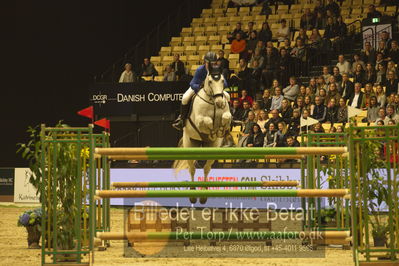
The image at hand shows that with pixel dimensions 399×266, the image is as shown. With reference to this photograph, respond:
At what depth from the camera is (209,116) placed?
26.1 ft

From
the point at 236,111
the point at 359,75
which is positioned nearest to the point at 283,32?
the point at 359,75

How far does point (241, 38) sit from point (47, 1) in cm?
521

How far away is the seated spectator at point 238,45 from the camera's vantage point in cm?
1683

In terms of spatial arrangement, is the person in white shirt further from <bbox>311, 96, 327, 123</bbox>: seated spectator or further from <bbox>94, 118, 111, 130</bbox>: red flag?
<bbox>94, 118, 111, 130</bbox>: red flag

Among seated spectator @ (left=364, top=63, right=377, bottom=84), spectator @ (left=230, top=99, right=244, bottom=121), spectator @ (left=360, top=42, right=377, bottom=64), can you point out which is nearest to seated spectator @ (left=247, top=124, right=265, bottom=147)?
spectator @ (left=230, top=99, right=244, bottom=121)

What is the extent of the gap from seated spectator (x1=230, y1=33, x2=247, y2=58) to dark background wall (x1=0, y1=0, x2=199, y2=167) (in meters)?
3.67

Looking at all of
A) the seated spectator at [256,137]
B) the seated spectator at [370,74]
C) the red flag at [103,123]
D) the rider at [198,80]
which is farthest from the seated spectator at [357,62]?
the rider at [198,80]

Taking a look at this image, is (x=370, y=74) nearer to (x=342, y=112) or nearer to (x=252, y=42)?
(x=342, y=112)

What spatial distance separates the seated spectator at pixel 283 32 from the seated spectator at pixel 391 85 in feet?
13.4

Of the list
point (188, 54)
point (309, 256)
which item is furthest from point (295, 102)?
point (309, 256)

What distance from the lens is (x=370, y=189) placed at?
6641mm

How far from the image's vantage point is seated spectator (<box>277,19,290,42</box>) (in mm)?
16844

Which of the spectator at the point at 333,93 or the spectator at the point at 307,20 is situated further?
the spectator at the point at 307,20

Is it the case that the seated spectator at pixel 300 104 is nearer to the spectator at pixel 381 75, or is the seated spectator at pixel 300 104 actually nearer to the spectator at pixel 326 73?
the spectator at pixel 326 73
